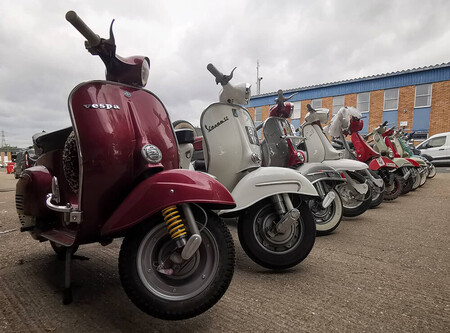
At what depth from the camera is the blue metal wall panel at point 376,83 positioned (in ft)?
55.1

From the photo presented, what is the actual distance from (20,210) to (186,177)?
1.54 meters

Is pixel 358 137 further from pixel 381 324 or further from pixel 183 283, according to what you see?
pixel 183 283

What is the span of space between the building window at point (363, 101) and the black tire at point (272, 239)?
18.8 meters

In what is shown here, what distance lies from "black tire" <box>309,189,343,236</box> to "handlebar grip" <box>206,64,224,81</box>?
168 cm

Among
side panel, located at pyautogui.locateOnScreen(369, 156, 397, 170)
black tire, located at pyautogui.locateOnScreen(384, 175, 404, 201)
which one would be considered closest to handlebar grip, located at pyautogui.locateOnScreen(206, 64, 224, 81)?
side panel, located at pyautogui.locateOnScreen(369, 156, 397, 170)

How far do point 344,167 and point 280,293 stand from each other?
2.57 m

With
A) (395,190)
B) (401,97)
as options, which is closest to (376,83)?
(401,97)

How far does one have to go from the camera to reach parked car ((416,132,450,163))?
12.3m

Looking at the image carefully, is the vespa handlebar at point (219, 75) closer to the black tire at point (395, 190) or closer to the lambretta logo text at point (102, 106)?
the lambretta logo text at point (102, 106)

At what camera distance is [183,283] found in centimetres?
145

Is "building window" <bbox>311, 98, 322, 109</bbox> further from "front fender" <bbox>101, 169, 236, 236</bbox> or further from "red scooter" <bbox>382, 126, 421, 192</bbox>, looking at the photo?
"front fender" <bbox>101, 169, 236, 236</bbox>

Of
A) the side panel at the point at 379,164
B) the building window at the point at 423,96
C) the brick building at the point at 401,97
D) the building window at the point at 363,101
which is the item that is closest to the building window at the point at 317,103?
the brick building at the point at 401,97

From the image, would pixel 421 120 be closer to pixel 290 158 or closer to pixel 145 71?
pixel 290 158

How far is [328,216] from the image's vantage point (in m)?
3.24
